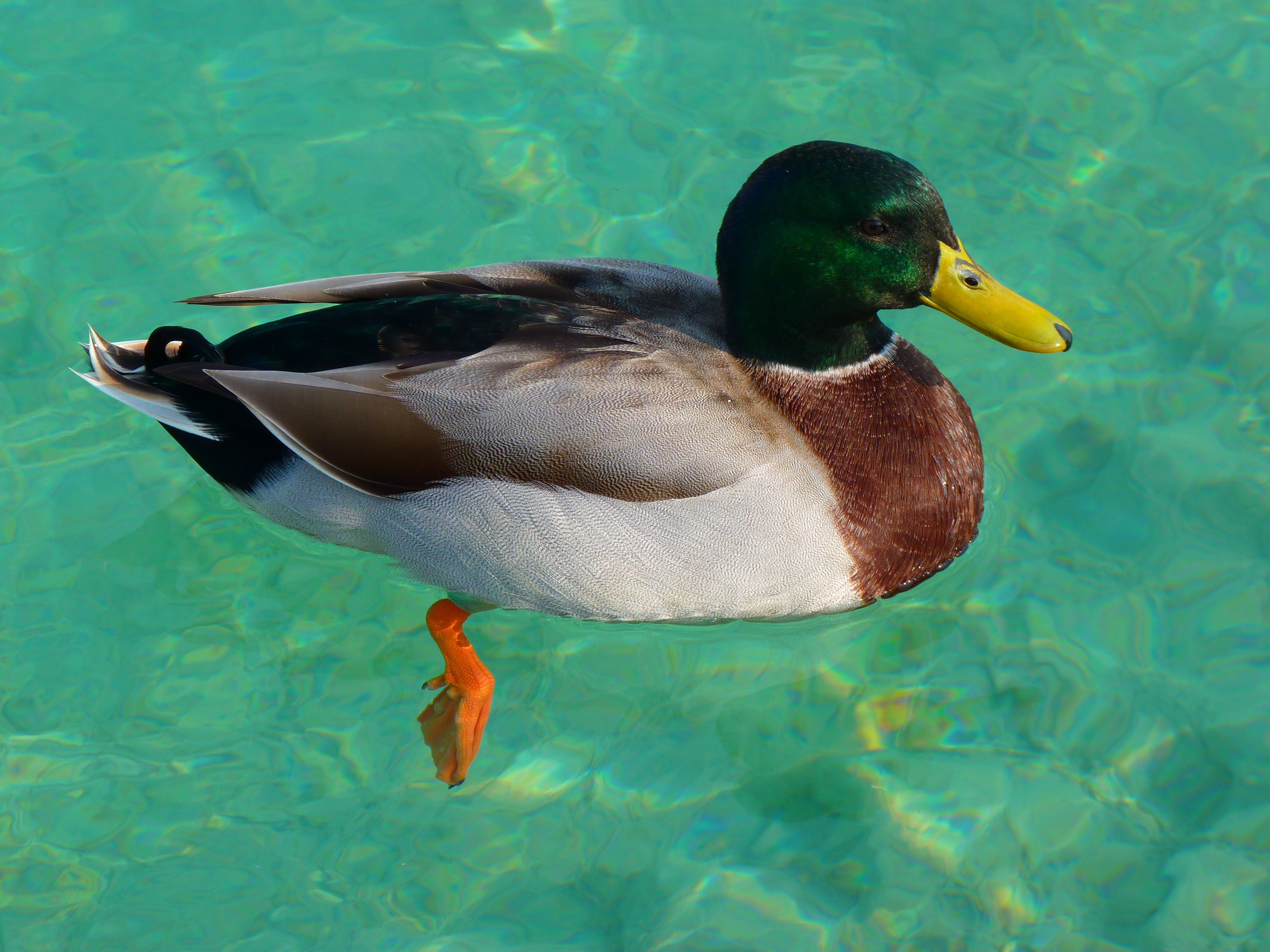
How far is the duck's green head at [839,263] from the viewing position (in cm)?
324

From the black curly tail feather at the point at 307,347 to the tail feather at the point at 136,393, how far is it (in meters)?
0.02

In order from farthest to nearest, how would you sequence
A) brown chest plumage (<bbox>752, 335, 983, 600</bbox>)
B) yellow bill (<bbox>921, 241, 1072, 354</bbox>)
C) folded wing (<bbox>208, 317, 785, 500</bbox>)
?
brown chest plumage (<bbox>752, 335, 983, 600</bbox>) → yellow bill (<bbox>921, 241, 1072, 354</bbox>) → folded wing (<bbox>208, 317, 785, 500</bbox>)

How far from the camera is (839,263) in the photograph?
3.31 metres

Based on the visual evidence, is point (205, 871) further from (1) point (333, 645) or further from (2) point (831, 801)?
(2) point (831, 801)

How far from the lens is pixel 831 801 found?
359 cm

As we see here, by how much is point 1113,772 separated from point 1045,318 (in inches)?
52.7

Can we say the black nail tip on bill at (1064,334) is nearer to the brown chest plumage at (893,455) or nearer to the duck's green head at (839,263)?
the duck's green head at (839,263)

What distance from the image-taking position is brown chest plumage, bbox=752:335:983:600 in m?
3.52

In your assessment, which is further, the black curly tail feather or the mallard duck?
the black curly tail feather

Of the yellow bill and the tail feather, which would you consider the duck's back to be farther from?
the yellow bill

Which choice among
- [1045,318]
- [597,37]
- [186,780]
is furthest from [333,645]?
[597,37]

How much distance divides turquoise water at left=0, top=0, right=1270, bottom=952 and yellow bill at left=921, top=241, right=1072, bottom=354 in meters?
0.88

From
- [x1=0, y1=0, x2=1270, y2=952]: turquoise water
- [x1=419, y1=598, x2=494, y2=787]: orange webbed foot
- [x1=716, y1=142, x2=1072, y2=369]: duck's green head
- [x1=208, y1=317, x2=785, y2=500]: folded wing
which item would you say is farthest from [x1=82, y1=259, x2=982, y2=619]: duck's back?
[x1=0, y1=0, x2=1270, y2=952]: turquoise water

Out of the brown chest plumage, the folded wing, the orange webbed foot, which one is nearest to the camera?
the folded wing
